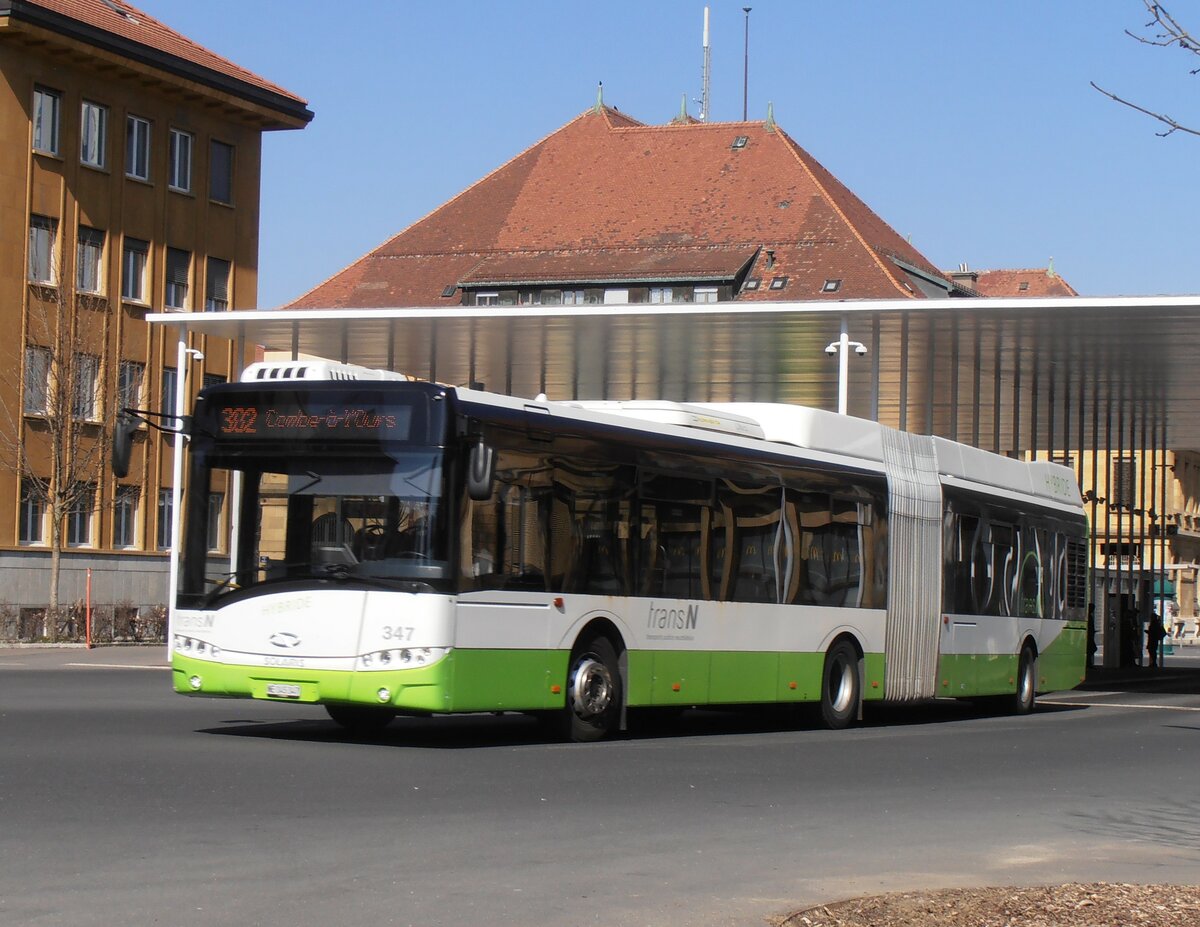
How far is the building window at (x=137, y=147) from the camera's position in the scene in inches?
1998

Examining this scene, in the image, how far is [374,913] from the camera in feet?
25.1

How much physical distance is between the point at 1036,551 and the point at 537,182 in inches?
1990

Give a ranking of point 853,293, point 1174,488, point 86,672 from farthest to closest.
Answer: point 1174,488
point 853,293
point 86,672

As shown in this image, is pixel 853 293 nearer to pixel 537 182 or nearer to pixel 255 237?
pixel 537 182

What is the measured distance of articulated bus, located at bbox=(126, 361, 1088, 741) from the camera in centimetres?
1493

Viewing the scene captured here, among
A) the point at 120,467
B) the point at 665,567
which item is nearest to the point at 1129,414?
the point at 665,567

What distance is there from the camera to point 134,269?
5122 cm

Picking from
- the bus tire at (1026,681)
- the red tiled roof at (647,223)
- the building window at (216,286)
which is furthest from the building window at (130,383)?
the bus tire at (1026,681)

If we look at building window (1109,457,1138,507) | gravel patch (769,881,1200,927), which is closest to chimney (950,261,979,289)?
building window (1109,457,1138,507)

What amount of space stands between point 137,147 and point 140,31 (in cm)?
307

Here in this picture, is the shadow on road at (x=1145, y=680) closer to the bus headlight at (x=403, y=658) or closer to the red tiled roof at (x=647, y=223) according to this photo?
the red tiled roof at (x=647, y=223)

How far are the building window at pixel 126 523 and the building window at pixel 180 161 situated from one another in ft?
26.8

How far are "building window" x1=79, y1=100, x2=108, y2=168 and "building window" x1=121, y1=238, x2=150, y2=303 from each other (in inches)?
88.0

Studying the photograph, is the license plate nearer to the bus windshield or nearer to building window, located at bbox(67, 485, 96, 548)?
the bus windshield
